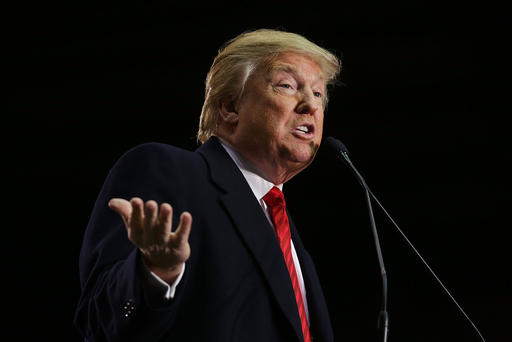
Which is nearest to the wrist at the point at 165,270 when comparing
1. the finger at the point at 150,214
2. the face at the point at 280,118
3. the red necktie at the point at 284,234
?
the finger at the point at 150,214

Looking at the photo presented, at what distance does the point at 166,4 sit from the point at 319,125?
1561 mm

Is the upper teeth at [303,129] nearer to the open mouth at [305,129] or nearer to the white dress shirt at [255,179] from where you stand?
the open mouth at [305,129]

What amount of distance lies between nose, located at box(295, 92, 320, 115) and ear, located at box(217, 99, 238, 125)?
0.57 feet

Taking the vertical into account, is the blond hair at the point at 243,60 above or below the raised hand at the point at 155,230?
above

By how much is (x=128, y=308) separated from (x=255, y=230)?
39cm

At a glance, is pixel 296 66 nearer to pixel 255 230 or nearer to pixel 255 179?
pixel 255 179

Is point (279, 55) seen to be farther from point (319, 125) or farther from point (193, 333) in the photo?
point (193, 333)

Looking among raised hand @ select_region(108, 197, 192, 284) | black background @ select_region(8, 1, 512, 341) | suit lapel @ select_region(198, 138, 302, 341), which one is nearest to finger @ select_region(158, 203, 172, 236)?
raised hand @ select_region(108, 197, 192, 284)

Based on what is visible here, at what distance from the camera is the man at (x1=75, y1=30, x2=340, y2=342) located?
113 cm

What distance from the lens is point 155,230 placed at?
3.35 ft

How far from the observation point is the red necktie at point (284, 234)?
150 cm

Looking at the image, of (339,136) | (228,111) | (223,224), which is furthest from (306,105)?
(339,136)

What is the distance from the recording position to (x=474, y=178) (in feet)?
9.57

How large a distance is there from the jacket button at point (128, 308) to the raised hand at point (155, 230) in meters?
0.09
